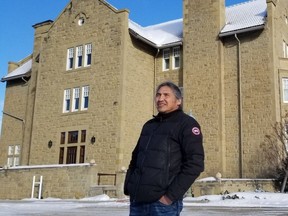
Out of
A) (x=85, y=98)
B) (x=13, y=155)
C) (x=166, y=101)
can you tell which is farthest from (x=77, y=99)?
(x=166, y=101)

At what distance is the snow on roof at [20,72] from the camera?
33938 millimetres

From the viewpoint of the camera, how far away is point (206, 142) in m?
25.5

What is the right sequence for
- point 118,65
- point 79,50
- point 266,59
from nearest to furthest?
point 266,59 < point 118,65 < point 79,50

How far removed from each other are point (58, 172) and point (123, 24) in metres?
10.6

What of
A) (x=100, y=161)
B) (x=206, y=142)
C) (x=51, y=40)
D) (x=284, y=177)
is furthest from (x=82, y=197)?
(x=51, y=40)

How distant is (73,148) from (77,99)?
349cm

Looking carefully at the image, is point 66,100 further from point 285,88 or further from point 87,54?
point 285,88

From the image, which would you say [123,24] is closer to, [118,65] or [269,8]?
[118,65]

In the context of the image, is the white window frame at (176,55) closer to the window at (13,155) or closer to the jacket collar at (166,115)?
the window at (13,155)

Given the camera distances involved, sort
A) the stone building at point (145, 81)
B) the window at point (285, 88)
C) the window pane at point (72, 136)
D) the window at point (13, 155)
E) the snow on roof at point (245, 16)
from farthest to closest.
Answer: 1. the window at point (13, 155)
2. the window pane at point (72, 136)
3. the snow on roof at point (245, 16)
4. the window at point (285, 88)
5. the stone building at point (145, 81)

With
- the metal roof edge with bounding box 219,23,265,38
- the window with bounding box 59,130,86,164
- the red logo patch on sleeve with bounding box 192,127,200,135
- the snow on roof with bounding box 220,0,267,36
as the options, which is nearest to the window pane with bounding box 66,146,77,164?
the window with bounding box 59,130,86,164

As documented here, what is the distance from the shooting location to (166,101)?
407 centimetres

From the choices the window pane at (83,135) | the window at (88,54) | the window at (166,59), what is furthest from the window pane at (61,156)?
the window at (166,59)

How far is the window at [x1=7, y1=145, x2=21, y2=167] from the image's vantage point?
32.2 metres
